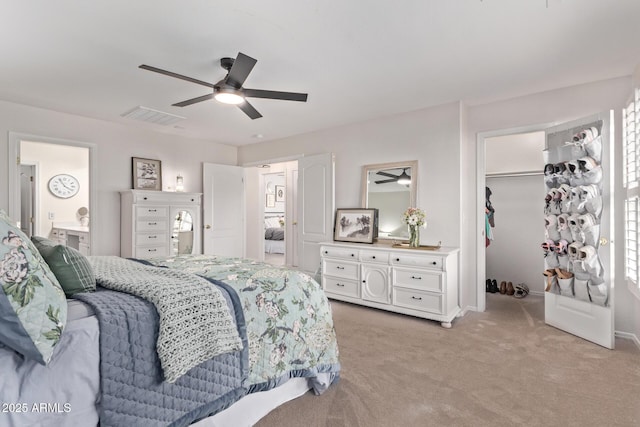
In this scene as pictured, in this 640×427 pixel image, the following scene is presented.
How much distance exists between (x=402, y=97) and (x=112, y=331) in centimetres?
338

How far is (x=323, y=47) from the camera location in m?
2.49

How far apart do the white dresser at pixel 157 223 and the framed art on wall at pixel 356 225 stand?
2365 mm

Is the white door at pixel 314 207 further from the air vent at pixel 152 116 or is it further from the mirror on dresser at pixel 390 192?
the air vent at pixel 152 116

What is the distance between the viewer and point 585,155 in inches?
121

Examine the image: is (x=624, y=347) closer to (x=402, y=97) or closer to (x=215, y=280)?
(x=402, y=97)

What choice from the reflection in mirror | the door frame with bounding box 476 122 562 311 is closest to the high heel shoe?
the door frame with bounding box 476 122 562 311

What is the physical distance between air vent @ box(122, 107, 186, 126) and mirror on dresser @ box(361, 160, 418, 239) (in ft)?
8.70

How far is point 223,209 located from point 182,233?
893mm

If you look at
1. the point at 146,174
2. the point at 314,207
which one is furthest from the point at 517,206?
the point at 146,174

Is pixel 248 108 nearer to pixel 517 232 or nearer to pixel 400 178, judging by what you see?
pixel 400 178

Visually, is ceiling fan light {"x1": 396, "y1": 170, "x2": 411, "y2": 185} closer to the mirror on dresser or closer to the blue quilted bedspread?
the mirror on dresser

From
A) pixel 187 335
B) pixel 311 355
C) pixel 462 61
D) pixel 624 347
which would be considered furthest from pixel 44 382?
pixel 624 347

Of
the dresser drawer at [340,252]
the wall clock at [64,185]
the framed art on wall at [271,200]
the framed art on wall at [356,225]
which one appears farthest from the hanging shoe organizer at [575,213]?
the wall clock at [64,185]

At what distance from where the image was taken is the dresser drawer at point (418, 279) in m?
3.40
